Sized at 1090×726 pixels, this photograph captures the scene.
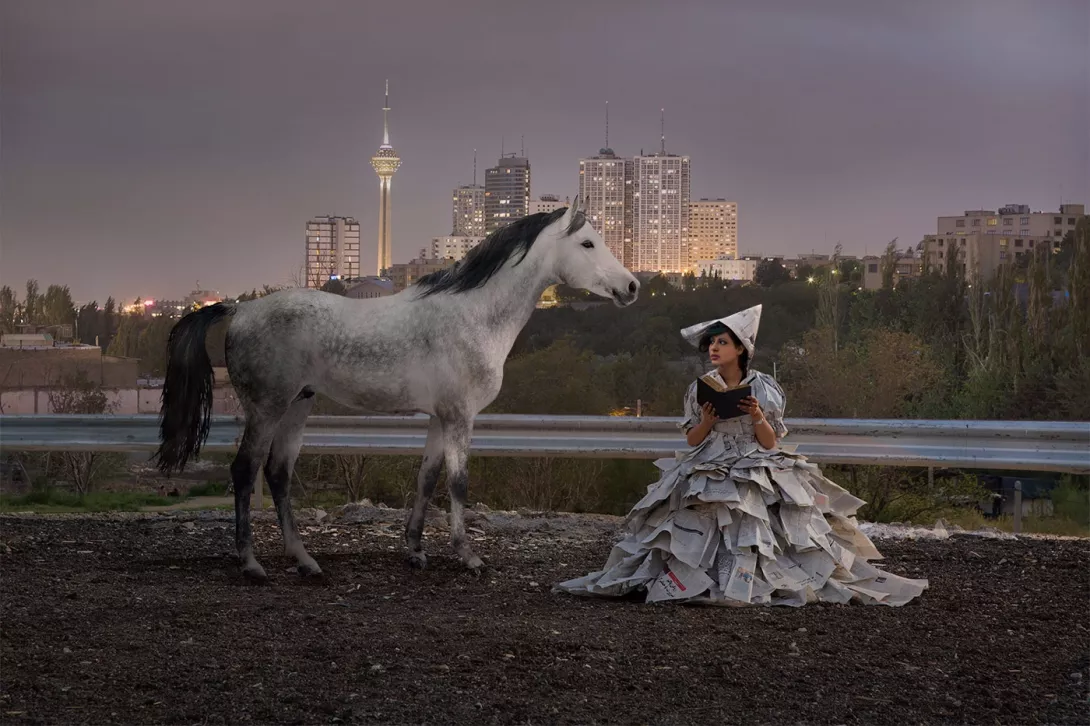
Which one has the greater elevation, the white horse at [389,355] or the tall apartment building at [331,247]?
the tall apartment building at [331,247]

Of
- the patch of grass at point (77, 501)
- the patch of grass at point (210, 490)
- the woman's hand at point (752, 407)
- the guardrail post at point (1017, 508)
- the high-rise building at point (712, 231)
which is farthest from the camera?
the high-rise building at point (712, 231)

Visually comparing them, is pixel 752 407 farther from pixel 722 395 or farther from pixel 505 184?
pixel 505 184

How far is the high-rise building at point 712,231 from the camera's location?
38.3m

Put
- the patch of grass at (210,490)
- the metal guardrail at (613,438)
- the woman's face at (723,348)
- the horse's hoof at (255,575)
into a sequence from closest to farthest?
the woman's face at (723,348) → the horse's hoof at (255,575) → the metal guardrail at (613,438) → the patch of grass at (210,490)

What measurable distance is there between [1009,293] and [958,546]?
2653cm

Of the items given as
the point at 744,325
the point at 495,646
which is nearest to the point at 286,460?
the point at 495,646

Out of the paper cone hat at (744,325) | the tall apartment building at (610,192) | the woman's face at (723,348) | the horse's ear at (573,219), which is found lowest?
the woman's face at (723,348)

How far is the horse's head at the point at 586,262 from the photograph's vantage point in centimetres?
713

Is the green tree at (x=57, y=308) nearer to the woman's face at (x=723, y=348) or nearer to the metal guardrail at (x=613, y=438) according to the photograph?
the metal guardrail at (x=613, y=438)

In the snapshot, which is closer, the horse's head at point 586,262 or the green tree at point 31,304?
the horse's head at point 586,262

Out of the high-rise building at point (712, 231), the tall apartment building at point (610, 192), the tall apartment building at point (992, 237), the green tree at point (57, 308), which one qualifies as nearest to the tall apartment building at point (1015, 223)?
the tall apartment building at point (992, 237)

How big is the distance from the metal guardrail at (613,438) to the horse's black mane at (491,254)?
1638mm

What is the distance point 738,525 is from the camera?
624 cm

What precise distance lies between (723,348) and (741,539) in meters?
1.06
